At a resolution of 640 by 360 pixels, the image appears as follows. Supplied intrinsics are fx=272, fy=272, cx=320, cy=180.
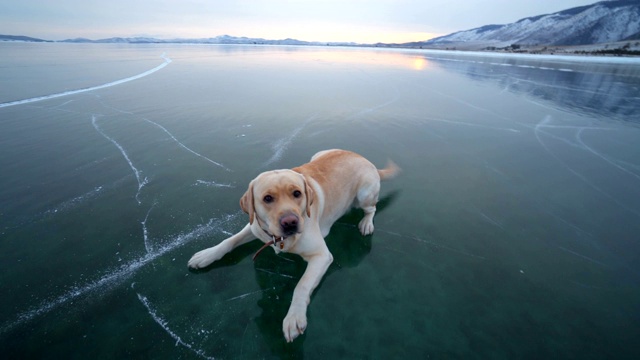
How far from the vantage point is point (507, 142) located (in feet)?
24.7

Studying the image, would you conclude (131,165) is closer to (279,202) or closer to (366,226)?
(279,202)

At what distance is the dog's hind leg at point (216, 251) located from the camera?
3.34 m

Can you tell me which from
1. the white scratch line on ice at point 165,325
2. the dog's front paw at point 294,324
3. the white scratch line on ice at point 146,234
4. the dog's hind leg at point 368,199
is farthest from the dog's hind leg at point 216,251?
the dog's hind leg at point 368,199

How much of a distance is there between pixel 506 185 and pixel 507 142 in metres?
2.94

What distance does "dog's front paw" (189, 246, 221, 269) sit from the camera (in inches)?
131

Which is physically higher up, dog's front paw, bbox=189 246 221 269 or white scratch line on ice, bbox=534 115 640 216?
white scratch line on ice, bbox=534 115 640 216

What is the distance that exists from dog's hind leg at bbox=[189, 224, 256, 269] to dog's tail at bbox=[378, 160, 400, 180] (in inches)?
111

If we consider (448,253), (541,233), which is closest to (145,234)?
(448,253)

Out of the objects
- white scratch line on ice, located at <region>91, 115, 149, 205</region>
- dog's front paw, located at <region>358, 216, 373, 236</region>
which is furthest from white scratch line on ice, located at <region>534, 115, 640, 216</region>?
white scratch line on ice, located at <region>91, 115, 149, 205</region>

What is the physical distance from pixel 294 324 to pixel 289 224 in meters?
0.96

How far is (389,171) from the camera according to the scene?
550cm

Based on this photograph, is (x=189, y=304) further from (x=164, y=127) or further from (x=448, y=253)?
(x=164, y=127)

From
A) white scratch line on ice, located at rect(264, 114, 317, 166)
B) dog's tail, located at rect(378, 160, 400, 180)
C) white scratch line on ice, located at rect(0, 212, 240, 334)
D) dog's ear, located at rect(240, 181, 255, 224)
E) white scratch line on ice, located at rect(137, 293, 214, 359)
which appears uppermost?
dog's ear, located at rect(240, 181, 255, 224)

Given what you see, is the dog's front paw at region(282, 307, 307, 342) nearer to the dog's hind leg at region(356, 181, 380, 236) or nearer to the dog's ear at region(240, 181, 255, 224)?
the dog's ear at region(240, 181, 255, 224)
